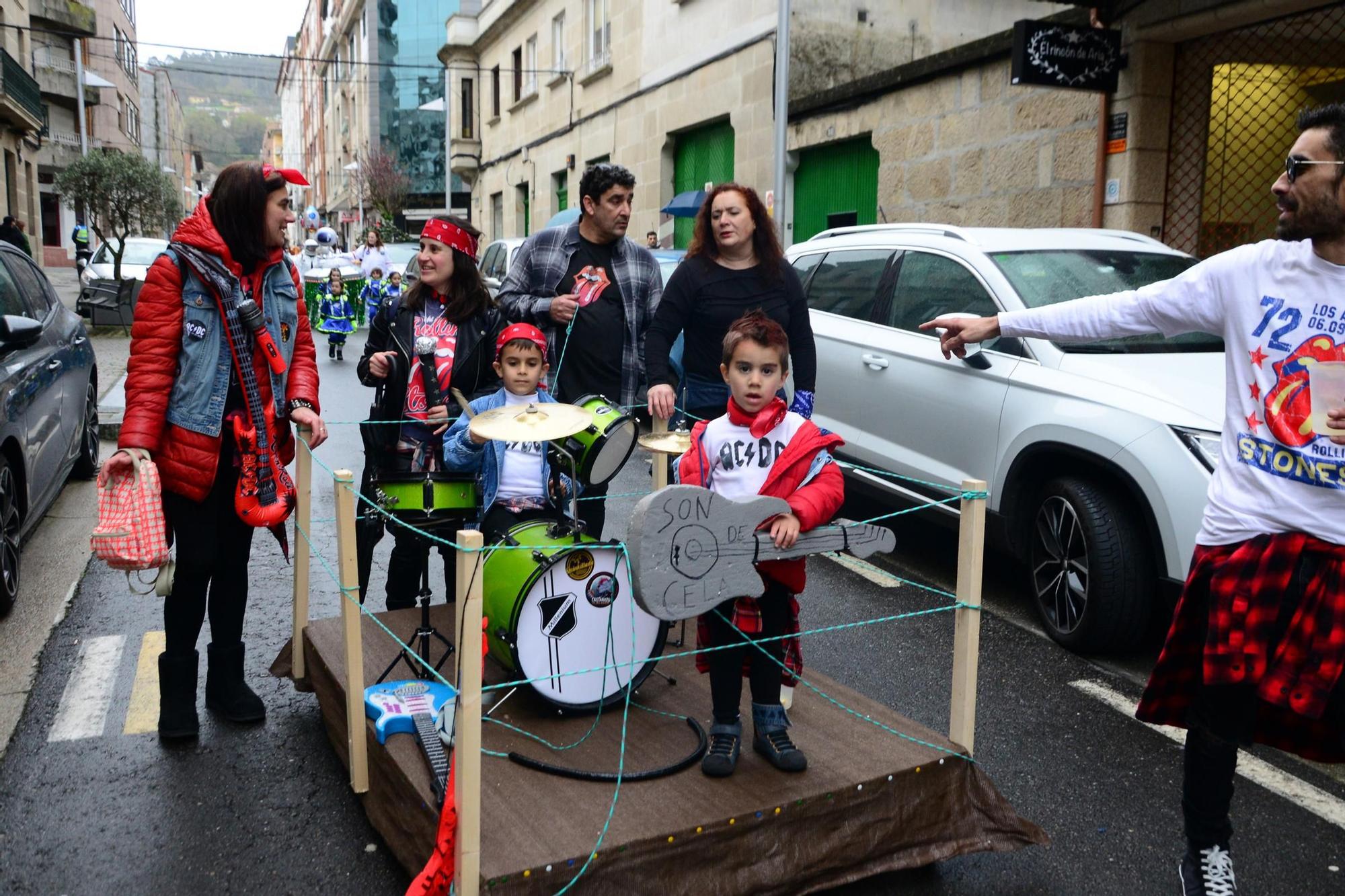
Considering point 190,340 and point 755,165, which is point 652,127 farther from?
point 190,340

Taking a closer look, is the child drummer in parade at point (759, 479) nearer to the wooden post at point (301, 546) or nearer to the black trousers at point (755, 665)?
the black trousers at point (755, 665)

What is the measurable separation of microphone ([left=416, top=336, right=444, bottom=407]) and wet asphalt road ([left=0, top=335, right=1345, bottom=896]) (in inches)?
50.3

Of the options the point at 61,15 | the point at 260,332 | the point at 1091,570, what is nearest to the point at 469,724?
the point at 260,332

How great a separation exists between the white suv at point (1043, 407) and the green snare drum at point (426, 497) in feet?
4.78

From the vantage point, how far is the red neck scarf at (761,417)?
329 cm

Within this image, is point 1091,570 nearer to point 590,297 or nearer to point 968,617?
point 968,617

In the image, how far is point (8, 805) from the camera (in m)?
3.62

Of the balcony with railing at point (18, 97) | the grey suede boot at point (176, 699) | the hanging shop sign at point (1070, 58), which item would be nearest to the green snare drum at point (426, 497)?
the grey suede boot at point (176, 699)

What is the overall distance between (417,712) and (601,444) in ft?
3.18

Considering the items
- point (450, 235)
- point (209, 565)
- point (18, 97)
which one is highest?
point (18, 97)

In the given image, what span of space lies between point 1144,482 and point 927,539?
2565mm

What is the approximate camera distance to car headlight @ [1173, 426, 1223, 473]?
4477mm

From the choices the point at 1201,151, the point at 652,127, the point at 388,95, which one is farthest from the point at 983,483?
the point at 388,95

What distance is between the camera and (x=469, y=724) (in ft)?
8.47
